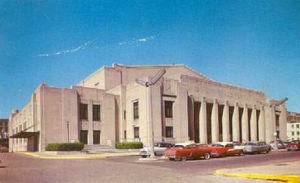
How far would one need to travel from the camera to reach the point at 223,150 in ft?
105

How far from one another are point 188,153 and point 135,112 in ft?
91.4

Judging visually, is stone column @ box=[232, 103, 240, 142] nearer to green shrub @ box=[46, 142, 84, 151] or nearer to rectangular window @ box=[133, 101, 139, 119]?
rectangular window @ box=[133, 101, 139, 119]

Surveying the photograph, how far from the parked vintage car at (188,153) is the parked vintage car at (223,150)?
6.60 feet

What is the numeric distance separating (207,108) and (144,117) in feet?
46.5

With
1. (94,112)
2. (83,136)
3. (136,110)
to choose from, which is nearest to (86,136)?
(83,136)

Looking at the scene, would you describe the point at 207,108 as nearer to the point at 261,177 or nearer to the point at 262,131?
the point at 262,131

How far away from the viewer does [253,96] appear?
72.4 metres

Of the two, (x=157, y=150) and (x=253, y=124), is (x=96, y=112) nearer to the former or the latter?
(x=157, y=150)

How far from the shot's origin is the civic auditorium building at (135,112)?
171 feet

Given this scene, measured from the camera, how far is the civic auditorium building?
5212 cm

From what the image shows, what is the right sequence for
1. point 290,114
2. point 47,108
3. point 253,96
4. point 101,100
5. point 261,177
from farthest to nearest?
1. point 290,114
2. point 253,96
3. point 101,100
4. point 47,108
5. point 261,177

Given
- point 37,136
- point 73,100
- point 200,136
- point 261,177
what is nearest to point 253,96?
point 200,136

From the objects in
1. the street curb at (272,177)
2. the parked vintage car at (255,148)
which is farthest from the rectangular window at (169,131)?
the street curb at (272,177)

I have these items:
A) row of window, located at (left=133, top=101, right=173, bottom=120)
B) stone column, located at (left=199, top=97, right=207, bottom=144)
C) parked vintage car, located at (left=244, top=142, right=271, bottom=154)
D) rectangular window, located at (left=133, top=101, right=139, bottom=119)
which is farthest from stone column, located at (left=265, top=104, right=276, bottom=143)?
parked vintage car, located at (left=244, top=142, right=271, bottom=154)
